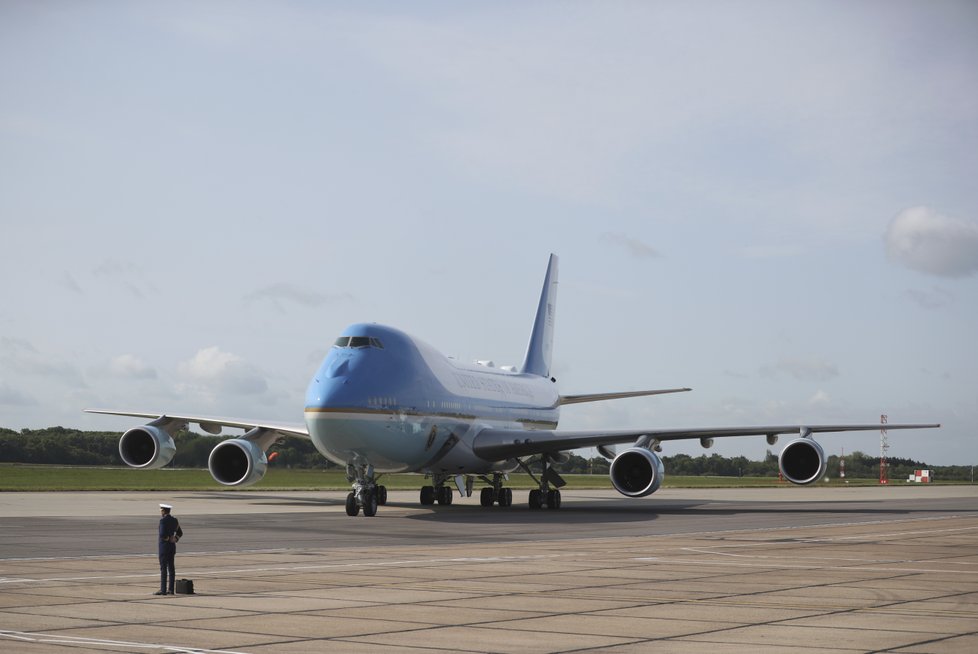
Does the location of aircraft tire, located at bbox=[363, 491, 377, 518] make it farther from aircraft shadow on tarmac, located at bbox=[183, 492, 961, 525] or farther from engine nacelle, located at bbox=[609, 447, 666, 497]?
engine nacelle, located at bbox=[609, 447, 666, 497]

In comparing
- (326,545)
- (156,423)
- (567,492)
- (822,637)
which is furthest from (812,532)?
(567,492)

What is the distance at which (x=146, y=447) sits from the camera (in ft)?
127

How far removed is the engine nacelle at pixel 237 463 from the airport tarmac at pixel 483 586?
667 cm

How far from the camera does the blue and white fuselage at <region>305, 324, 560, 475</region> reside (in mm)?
29266

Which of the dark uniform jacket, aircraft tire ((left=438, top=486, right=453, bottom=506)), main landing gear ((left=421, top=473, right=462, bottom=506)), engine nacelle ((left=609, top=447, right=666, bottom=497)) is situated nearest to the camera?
the dark uniform jacket

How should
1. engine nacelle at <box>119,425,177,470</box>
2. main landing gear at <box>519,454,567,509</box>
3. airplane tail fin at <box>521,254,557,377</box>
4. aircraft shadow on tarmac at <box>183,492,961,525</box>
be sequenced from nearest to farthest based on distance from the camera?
aircraft shadow on tarmac at <box>183,492,961,525</box>
main landing gear at <box>519,454,567,509</box>
engine nacelle at <box>119,425,177,470</box>
airplane tail fin at <box>521,254,557,377</box>

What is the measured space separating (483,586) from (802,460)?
76.0 feet

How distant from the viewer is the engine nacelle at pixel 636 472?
3284 centimetres

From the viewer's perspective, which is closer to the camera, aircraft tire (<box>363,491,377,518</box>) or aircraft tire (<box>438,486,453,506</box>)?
aircraft tire (<box>363,491,377,518</box>)

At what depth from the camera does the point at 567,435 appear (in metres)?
35.9

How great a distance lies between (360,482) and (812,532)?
11.3 m

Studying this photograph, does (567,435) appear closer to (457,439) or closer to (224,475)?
(457,439)

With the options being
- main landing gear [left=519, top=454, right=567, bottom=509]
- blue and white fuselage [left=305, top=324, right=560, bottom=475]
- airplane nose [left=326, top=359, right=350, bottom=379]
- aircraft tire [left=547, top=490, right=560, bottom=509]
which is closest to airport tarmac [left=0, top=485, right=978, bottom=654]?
blue and white fuselage [left=305, top=324, right=560, bottom=475]

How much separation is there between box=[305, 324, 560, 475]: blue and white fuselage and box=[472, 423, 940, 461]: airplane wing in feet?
1.66
